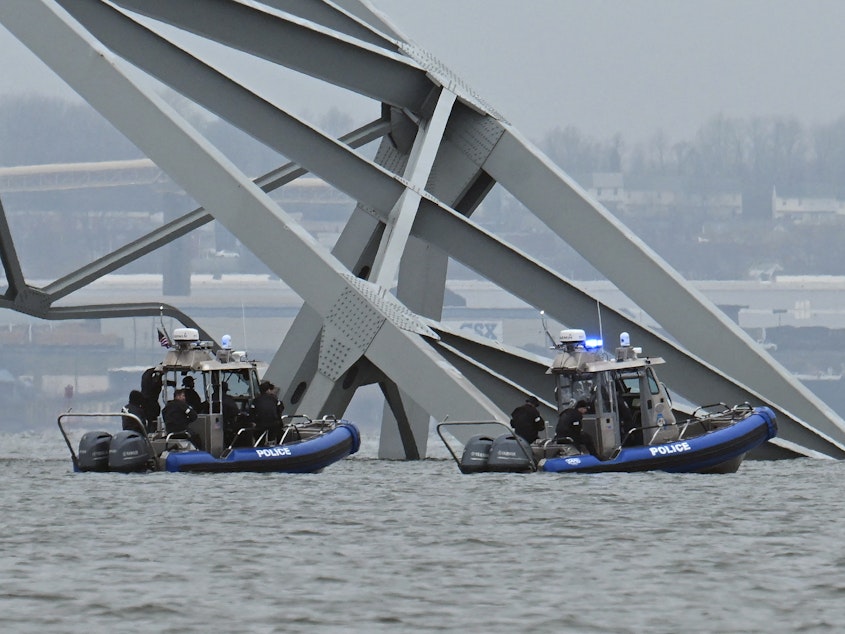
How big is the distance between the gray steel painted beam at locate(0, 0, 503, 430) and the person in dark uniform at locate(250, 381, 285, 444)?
1.61 metres

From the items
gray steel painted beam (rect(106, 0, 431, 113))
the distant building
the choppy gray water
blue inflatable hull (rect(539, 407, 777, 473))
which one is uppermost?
the distant building

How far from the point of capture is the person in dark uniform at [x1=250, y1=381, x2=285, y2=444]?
94.1 feet

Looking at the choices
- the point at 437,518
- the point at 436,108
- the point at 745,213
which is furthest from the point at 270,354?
the point at 437,518

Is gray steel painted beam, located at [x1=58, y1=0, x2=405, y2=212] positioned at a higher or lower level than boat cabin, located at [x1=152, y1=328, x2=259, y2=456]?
higher

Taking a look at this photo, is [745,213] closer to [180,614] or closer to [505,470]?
[505,470]

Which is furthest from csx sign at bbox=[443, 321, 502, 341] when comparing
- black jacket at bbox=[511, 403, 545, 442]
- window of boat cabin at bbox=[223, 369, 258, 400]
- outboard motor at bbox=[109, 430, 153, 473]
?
outboard motor at bbox=[109, 430, 153, 473]

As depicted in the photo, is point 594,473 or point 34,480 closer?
point 594,473

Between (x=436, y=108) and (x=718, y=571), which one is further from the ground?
(x=436, y=108)

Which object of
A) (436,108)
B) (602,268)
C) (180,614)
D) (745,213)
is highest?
(745,213)

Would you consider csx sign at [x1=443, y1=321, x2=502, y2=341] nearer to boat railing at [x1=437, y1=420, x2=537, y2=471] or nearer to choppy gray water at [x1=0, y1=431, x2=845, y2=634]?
boat railing at [x1=437, y1=420, x2=537, y2=471]

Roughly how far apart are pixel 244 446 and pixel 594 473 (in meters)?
5.71

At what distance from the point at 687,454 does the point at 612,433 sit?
3.82 feet

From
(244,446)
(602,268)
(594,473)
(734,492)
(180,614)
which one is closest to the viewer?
(180,614)

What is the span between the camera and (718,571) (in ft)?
55.8
